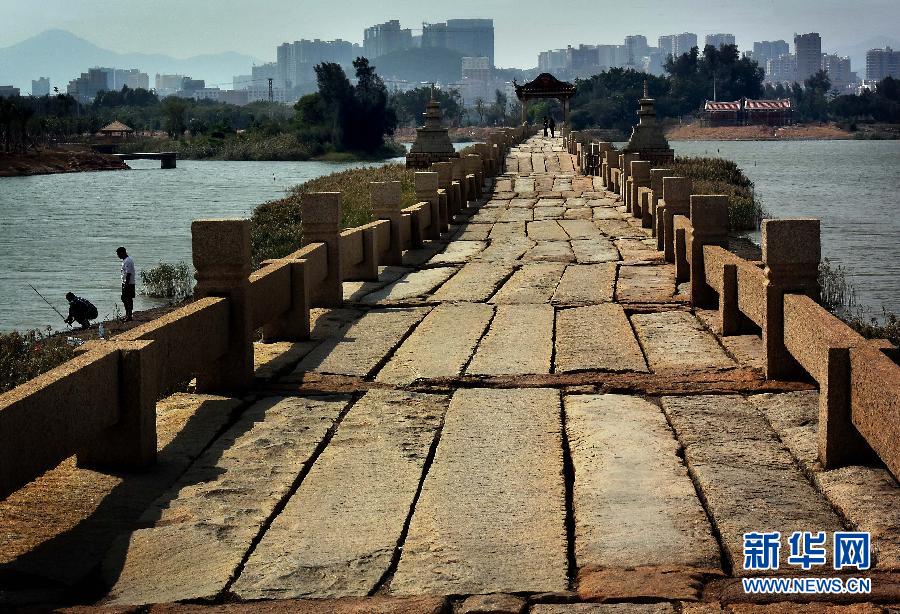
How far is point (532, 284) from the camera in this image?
508 inches

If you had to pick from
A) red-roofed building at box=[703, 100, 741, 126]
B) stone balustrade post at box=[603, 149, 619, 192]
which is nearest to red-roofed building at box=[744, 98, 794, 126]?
red-roofed building at box=[703, 100, 741, 126]

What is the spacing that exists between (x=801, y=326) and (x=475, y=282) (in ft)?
21.1

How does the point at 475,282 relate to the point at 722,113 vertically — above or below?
below

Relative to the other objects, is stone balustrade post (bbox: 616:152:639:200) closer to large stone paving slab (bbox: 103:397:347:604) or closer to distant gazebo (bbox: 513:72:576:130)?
large stone paving slab (bbox: 103:397:347:604)

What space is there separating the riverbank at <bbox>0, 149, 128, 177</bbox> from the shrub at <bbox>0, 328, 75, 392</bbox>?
8315 centimetres

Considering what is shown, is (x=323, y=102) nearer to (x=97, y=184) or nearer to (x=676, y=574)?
(x=97, y=184)

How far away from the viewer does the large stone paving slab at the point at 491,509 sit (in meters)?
4.60

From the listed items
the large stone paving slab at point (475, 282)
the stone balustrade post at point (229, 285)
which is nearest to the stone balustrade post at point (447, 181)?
the large stone paving slab at point (475, 282)

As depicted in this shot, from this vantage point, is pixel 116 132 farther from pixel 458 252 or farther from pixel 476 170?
pixel 458 252

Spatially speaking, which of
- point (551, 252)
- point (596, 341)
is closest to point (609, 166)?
point (551, 252)

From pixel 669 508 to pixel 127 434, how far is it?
272 centimetres

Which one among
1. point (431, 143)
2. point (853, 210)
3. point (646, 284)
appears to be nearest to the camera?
point (646, 284)

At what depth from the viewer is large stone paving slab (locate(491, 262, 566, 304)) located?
11855mm

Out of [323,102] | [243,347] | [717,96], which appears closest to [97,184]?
[323,102]
